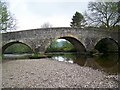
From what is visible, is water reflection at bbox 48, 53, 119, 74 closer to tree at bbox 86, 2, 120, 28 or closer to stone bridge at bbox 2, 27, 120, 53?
stone bridge at bbox 2, 27, 120, 53

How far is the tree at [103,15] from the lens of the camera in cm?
2639

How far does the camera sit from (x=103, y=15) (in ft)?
88.6

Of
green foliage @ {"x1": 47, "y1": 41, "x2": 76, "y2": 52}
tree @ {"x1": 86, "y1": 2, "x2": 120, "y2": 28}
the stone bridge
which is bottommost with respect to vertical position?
green foliage @ {"x1": 47, "y1": 41, "x2": 76, "y2": 52}

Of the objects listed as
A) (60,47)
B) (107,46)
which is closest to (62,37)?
(107,46)

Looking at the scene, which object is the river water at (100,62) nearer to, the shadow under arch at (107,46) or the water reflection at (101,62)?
the water reflection at (101,62)

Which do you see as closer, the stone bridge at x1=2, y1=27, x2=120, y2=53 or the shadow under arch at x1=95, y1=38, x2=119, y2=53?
the stone bridge at x1=2, y1=27, x2=120, y2=53

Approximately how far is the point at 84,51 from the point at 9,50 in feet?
44.3

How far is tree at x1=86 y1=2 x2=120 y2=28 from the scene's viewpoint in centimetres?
2639

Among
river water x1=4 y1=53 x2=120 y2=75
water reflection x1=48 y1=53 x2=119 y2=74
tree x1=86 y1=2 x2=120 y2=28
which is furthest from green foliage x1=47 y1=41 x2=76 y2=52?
water reflection x1=48 y1=53 x2=119 y2=74

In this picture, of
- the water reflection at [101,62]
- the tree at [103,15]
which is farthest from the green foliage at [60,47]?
the water reflection at [101,62]

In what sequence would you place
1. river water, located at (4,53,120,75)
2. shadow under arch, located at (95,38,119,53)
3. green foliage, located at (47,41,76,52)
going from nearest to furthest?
river water, located at (4,53,120,75)
shadow under arch, located at (95,38,119,53)
green foliage, located at (47,41,76,52)

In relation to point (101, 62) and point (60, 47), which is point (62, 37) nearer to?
point (101, 62)

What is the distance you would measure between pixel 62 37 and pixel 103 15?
6.67 metres

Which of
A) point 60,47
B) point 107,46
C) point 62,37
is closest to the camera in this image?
point 62,37
